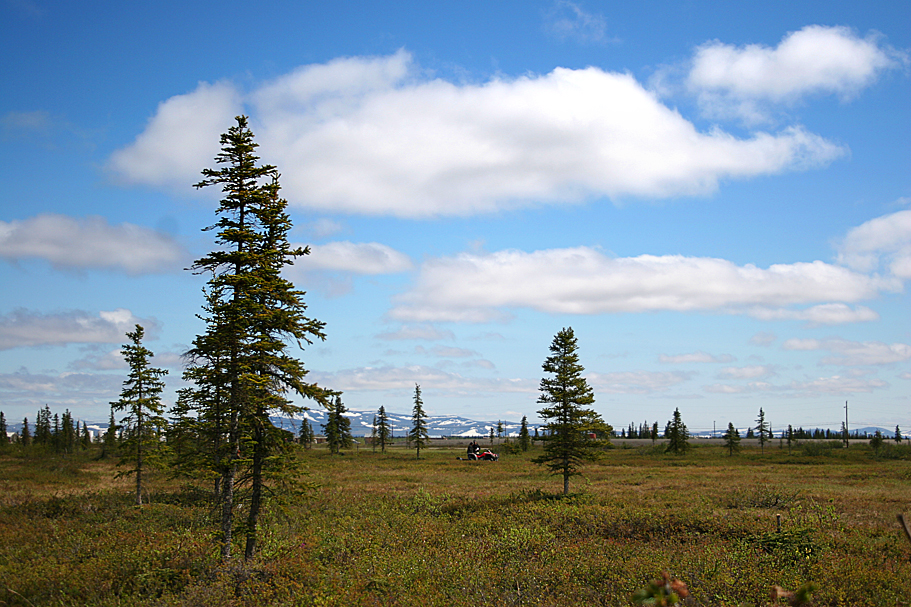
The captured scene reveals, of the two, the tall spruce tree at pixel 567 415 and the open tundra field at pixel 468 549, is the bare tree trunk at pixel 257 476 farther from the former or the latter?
the tall spruce tree at pixel 567 415

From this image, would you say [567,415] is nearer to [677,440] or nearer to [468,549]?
[468,549]

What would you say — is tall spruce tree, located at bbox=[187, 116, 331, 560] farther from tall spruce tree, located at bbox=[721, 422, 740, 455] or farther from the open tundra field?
tall spruce tree, located at bbox=[721, 422, 740, 455]

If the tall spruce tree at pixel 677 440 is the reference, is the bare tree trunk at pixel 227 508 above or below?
above

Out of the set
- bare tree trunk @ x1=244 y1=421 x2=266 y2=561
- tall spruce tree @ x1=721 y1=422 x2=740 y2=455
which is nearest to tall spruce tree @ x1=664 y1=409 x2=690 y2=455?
tall spruce tree @ x1=721 y1=422 x2=740 y2=455

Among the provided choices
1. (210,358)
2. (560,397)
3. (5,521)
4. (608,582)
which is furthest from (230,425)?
(560,397)

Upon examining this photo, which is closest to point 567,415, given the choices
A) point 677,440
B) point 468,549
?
point 468,549

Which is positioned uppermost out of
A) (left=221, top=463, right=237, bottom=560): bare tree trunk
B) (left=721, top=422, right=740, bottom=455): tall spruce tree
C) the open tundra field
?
(left=221, top=463, right=237, bottom=560): bare tree trunk

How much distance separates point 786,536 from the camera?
1839 centimetres

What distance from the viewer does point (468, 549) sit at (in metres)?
19.0

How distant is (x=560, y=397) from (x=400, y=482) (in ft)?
57.1

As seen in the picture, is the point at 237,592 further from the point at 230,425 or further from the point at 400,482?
the point at 400,482

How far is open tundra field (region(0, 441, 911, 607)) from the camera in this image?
46.5 ft

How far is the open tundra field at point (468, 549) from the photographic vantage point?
14.2m

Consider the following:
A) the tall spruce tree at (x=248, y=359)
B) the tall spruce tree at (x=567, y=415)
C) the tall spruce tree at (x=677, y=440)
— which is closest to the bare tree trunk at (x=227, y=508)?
the tall spruce tree at (x=248, y=359)
